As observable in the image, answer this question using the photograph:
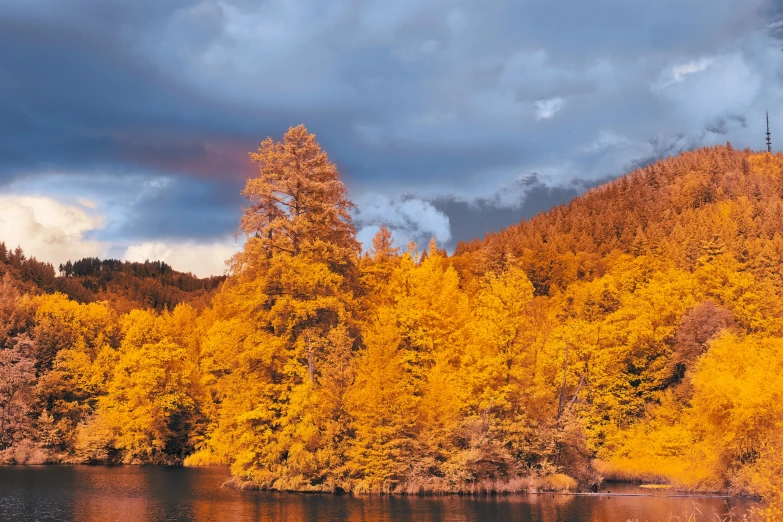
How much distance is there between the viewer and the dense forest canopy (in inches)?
1988

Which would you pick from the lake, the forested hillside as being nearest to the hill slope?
the lake

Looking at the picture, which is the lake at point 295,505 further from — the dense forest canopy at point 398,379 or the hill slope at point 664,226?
the hill slope at point 664,226

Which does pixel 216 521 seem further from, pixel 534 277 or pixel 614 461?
pixel 534 277

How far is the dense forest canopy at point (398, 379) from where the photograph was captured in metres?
50.5

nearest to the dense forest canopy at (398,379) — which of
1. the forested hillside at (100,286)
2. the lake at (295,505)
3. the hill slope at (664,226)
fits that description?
the lake at (295,505)

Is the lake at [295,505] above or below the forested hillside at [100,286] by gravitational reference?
below

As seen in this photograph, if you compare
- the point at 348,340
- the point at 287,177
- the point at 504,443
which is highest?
the point at 287,177

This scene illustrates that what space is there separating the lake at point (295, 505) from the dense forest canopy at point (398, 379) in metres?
3.28

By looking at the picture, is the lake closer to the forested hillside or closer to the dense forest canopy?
the dense forest canopy

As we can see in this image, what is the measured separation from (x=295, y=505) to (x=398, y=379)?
1147 centimetres

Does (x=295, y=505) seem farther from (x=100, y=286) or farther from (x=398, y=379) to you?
(x=100, y=286)

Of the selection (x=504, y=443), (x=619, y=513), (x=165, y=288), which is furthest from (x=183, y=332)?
(x=165, y=288)

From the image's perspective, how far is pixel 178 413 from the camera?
272 ft

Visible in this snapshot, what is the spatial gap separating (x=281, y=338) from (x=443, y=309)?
13.0 metres
